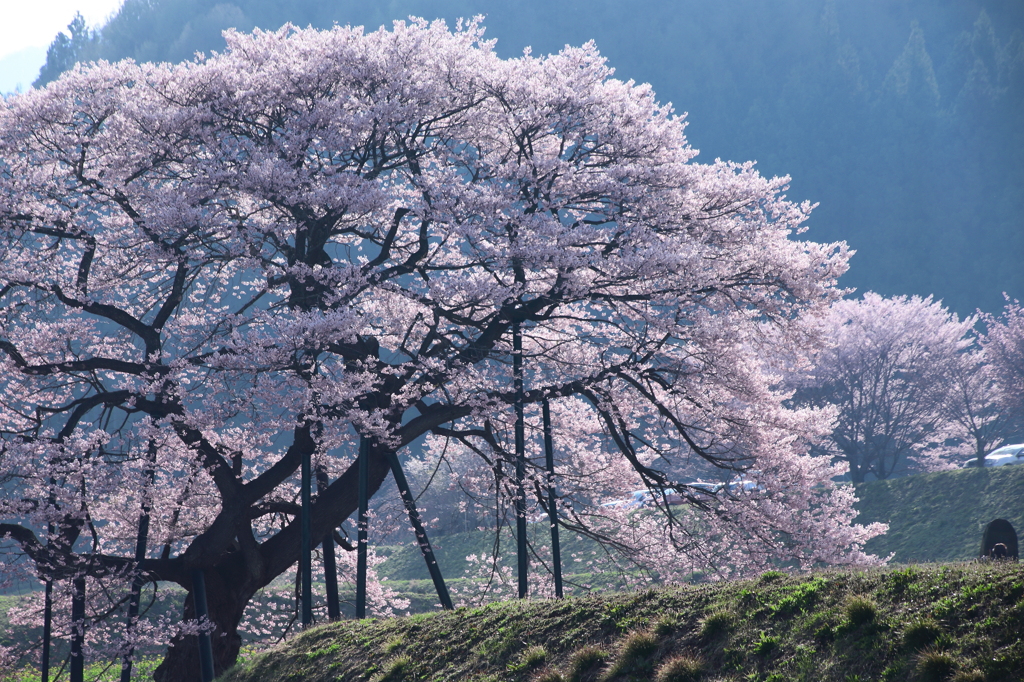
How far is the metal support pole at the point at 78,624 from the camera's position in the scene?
36.6 feet

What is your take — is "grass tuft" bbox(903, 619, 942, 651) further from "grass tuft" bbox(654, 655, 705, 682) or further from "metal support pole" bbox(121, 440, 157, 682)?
"metal support pole" bbox(121, 440, 157, 682)

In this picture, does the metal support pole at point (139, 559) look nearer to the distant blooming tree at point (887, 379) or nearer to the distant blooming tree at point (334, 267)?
the distant blooming tree at point (334, 267)

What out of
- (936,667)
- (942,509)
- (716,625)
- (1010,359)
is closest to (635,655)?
(716,625)

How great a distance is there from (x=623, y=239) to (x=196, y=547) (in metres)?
8.67

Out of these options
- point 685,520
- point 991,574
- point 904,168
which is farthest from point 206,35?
point 991,574

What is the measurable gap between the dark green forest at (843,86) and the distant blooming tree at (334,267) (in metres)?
95.4

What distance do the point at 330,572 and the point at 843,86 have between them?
131082 millimetres

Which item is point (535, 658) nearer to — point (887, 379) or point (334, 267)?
point (334, 267)

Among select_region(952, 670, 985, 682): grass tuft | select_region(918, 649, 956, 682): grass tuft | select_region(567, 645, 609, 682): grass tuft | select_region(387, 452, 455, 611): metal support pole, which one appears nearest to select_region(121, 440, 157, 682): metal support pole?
select_region(387, 452, 455, 611): metal support pole

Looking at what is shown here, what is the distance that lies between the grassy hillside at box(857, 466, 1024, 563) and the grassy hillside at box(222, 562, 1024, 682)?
68.1ft

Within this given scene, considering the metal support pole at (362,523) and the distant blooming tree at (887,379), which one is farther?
the distant blooming tree at (887,379)

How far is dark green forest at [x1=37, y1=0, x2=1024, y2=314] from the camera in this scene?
4065 inches

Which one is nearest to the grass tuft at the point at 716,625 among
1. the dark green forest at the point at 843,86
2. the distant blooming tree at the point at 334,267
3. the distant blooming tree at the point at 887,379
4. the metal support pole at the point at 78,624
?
the distant blooming tree at the point at 334,267

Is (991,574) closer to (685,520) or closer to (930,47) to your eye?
(685,520)
